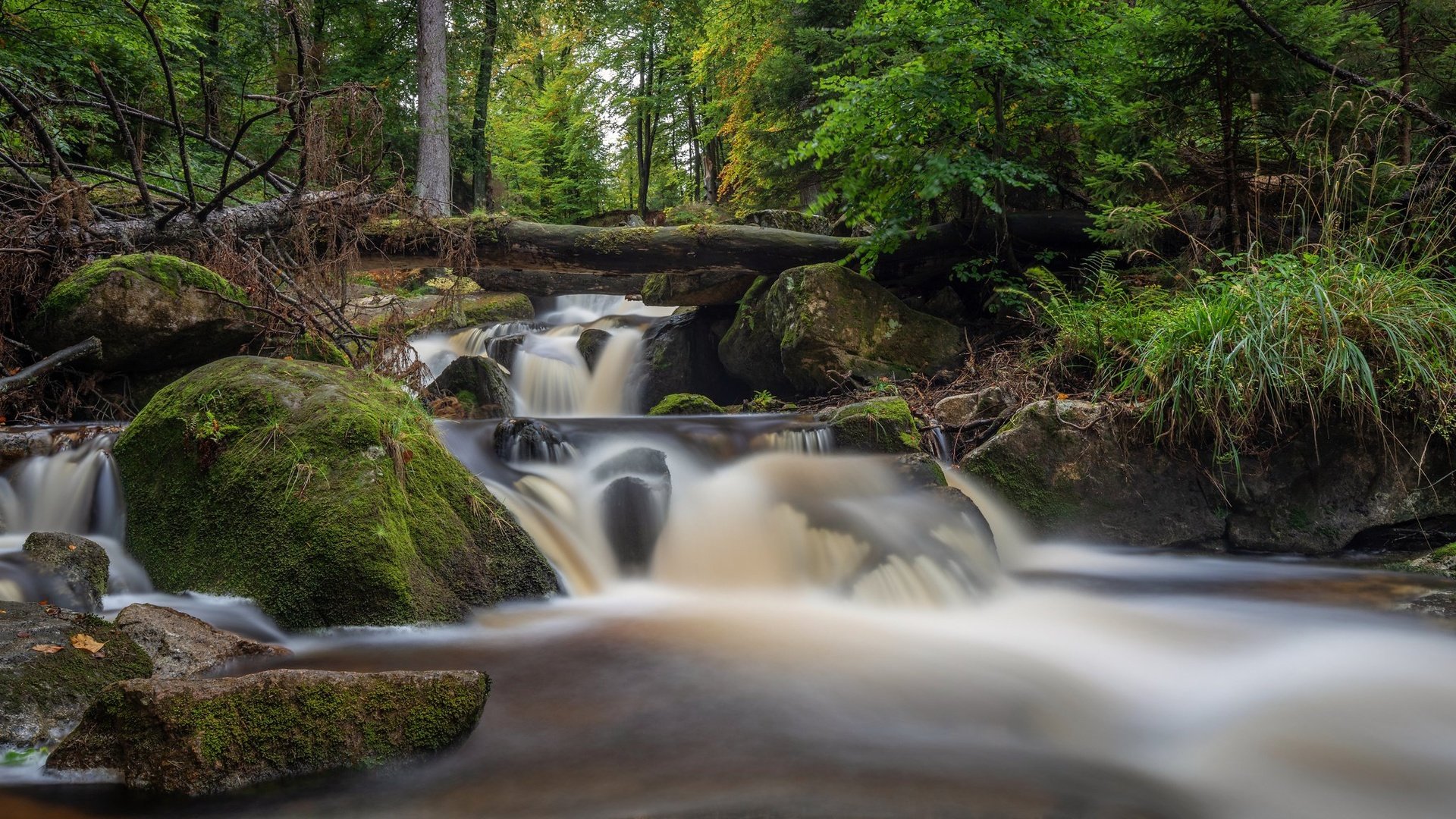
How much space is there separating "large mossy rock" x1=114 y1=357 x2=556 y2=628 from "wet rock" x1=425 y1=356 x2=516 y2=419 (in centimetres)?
366

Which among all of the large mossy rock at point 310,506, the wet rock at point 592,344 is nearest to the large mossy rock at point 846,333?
the wet rock at point 592,344

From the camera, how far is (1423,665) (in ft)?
11.2

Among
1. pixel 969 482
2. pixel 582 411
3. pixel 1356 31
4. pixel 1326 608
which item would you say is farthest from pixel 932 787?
pixel 582 411

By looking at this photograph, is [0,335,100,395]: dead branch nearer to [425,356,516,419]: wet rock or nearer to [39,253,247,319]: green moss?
[39,253,247,319]: green moss

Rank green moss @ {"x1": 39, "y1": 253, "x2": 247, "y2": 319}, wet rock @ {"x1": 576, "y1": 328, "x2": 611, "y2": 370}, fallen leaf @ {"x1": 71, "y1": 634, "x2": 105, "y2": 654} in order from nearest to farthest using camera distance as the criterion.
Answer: fallen leaf @ {"x1": 71, "y1": 634, "x2": 105, "y2": 654}, green moss @ {"x1": 39, "y1": 253, "x2": 247, "y2": 319}, wet rock @ {"x1": 576, "y1": 328, "x2": 611, "y2": 370}

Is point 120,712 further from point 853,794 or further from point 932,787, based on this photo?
point 932,787

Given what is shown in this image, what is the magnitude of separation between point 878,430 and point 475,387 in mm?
4436

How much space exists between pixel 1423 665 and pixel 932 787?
252cm

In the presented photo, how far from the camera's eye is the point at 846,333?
8.39 m

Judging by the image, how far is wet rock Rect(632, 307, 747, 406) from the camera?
34.1ft

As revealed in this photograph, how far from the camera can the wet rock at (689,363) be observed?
10.4 metres

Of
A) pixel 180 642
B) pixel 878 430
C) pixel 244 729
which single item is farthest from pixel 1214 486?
pixel 180 642

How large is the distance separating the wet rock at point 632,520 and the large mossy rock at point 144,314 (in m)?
3.18

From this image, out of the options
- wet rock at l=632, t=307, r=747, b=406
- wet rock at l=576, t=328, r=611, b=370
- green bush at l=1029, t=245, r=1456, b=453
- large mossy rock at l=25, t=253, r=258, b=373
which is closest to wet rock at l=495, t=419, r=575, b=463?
large mossy rock at l=25, t=253, r=258, b=373
